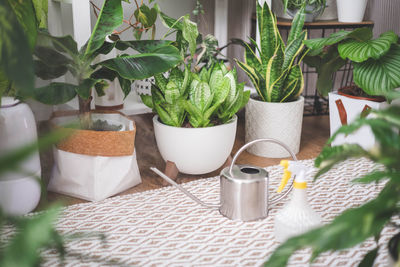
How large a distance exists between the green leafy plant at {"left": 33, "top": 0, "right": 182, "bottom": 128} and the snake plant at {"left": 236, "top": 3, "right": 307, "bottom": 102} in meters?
0.46

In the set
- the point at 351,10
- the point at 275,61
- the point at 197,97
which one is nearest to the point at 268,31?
the point at 275,61

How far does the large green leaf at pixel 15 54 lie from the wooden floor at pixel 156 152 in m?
0.86

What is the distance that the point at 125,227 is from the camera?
3.95 ft

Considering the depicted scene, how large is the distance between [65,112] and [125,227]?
0.47m

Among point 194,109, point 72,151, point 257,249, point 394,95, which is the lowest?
point 257,249

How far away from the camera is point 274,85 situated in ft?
5.39

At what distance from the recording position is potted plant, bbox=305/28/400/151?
1.48 metres

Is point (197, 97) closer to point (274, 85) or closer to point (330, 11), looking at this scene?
point (274, 85)

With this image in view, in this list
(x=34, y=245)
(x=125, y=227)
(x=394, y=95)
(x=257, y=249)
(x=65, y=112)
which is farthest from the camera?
(x=65, y=112)

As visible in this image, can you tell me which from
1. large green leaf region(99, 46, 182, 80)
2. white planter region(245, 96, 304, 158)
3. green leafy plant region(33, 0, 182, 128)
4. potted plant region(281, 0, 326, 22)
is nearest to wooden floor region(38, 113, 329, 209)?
white planter region(245, 96, 304, 158)

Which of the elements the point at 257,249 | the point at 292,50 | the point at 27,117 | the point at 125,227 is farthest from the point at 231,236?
the point at 292,50

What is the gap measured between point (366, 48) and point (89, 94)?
36.7 inches

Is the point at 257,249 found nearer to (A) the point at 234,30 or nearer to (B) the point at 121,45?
(B) the point at 121,45

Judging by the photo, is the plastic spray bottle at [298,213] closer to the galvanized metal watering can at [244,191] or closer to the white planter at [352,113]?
the galvanized metal watering can at [244,191]
